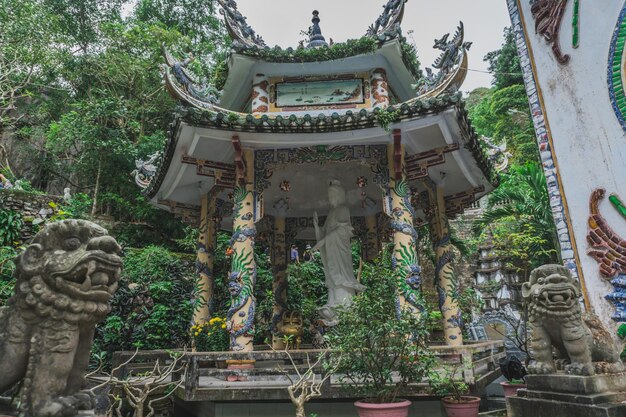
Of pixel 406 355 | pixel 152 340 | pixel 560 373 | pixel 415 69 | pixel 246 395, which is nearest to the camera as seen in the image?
pixel 560 373

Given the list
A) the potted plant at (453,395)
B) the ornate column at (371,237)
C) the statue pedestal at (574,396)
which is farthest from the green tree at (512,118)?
the statue pedestal at (574,396)

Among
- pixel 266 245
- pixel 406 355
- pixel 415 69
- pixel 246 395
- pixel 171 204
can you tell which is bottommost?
pixel 246 395

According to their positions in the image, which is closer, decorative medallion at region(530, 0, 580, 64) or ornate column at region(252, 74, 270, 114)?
decorative medallion at region(530, 0, 580, 64)

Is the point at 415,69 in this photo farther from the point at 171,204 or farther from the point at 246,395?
the point at 246,395

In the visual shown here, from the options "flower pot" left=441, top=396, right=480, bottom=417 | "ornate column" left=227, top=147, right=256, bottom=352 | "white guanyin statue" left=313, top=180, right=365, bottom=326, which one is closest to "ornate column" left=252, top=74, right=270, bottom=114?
"ornate column" left=227, top=147, right=256, bottom=352

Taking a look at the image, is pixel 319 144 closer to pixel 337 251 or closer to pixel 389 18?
pixel 337 251

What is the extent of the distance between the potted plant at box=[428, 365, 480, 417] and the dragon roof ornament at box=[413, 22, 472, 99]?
4.29m

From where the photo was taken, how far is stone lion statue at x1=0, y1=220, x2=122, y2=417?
2270 millimetres

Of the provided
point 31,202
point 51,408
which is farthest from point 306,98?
point 31,202

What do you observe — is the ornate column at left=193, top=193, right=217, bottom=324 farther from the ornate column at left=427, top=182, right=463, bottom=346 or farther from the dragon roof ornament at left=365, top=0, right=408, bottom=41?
the dragon roof ornament at left=365, top=0, right=408, bottom=41

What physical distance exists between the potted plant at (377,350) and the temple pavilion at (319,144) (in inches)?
39.1

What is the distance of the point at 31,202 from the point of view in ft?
45.5

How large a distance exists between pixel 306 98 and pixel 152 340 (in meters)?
6.91

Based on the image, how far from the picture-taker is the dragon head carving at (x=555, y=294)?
3.78m
